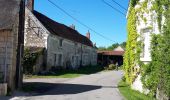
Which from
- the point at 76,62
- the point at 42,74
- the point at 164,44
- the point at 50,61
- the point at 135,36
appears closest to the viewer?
the point at 164,44

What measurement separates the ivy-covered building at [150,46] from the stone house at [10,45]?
21.9ft

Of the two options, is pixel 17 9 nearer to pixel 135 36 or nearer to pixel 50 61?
pixel 135 36

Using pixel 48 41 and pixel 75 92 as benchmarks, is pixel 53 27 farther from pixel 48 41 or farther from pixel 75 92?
pixel 75 92

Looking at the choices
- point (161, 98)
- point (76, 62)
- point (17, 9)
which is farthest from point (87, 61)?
point (161, 98)

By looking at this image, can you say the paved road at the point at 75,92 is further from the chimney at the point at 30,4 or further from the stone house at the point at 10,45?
the chimney at the point at 30,4

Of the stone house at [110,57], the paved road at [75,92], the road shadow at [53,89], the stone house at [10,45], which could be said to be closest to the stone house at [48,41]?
the paved road at [75,92]

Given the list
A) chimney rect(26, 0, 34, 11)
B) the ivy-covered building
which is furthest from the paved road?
chimney rect(26, 0, 34, 11)

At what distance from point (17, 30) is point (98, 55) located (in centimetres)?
5842

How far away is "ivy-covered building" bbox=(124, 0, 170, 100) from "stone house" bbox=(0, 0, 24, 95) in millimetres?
6689

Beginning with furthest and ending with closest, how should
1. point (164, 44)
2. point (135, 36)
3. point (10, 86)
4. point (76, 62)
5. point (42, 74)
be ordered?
point (76, 62) < point (42, 74) < point (135, 36) < point (10, 86) < point (164, 44)

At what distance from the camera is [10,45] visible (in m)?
18.8

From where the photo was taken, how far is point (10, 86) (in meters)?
18.8

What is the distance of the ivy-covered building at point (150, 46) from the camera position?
1555 cm

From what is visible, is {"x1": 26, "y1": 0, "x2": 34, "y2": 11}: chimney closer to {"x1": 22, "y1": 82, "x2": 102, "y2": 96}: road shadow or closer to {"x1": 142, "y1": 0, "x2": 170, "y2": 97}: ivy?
{"x1": 22, "y1": 82, "x2": 102, "y2": 96}: road shadow
